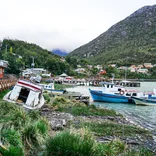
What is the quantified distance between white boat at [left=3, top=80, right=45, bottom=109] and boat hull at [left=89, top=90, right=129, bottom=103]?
69.3 feet

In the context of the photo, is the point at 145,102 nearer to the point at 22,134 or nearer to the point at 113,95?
the point at 113,95

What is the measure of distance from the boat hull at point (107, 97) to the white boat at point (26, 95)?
2112 centimetres

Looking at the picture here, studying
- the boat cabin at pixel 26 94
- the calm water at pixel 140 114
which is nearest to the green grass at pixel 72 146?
the boat cabin at pixel 26 94

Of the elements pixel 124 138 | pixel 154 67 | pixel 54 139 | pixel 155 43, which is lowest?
pixel 124 138

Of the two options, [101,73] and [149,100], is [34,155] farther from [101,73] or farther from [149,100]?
[101,73]

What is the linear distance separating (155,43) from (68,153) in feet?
623

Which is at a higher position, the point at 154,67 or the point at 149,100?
the point at 154,67

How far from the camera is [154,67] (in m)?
182

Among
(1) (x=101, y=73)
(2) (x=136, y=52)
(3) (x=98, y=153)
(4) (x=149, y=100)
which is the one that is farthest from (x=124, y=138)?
(2) (x=136, y=52)

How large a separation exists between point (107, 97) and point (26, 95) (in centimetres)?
2166

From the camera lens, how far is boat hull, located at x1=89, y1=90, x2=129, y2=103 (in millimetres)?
39750

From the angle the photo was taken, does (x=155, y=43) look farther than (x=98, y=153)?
Yes

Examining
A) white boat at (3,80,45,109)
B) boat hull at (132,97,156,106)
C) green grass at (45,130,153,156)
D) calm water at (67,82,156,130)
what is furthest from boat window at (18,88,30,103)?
boat hull at (132,97,156,106)

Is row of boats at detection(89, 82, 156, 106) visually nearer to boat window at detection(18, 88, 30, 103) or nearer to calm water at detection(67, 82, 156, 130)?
calm water at detection(67, 82, 156, 130)
